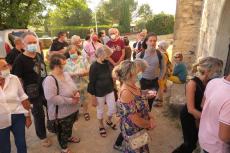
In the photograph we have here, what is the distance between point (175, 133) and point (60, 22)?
38.0m

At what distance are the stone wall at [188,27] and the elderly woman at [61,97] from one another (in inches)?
216

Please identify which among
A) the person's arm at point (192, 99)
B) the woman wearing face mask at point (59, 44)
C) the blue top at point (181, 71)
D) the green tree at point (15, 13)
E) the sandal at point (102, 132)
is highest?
the green tree at point (15, 13)

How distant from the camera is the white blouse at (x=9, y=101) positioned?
3.05m

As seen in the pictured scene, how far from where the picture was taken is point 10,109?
3.13 m

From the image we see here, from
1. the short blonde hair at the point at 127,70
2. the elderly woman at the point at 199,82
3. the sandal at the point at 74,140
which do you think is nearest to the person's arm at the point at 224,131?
the elderly woman at the point at 199,82

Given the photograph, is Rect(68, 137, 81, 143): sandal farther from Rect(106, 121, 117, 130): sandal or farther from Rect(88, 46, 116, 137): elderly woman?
Rect(106, 121, 117, 130): sandal

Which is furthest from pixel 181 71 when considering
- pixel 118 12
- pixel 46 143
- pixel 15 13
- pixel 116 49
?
pixel 118 12

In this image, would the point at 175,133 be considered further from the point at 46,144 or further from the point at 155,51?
the point at 46,144

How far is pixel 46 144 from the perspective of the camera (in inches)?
174

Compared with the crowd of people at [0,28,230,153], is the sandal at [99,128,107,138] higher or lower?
lower

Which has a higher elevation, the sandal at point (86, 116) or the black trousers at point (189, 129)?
the black trousers at point (189, 129)

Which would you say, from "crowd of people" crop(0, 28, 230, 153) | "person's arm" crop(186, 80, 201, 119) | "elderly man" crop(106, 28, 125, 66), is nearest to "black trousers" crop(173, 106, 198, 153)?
"crowd of people" crop(0, 28, 230, 153)

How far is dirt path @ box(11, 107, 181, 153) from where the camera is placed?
431cm

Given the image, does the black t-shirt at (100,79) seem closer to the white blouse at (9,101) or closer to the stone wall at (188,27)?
the white blouse at (9,101)
